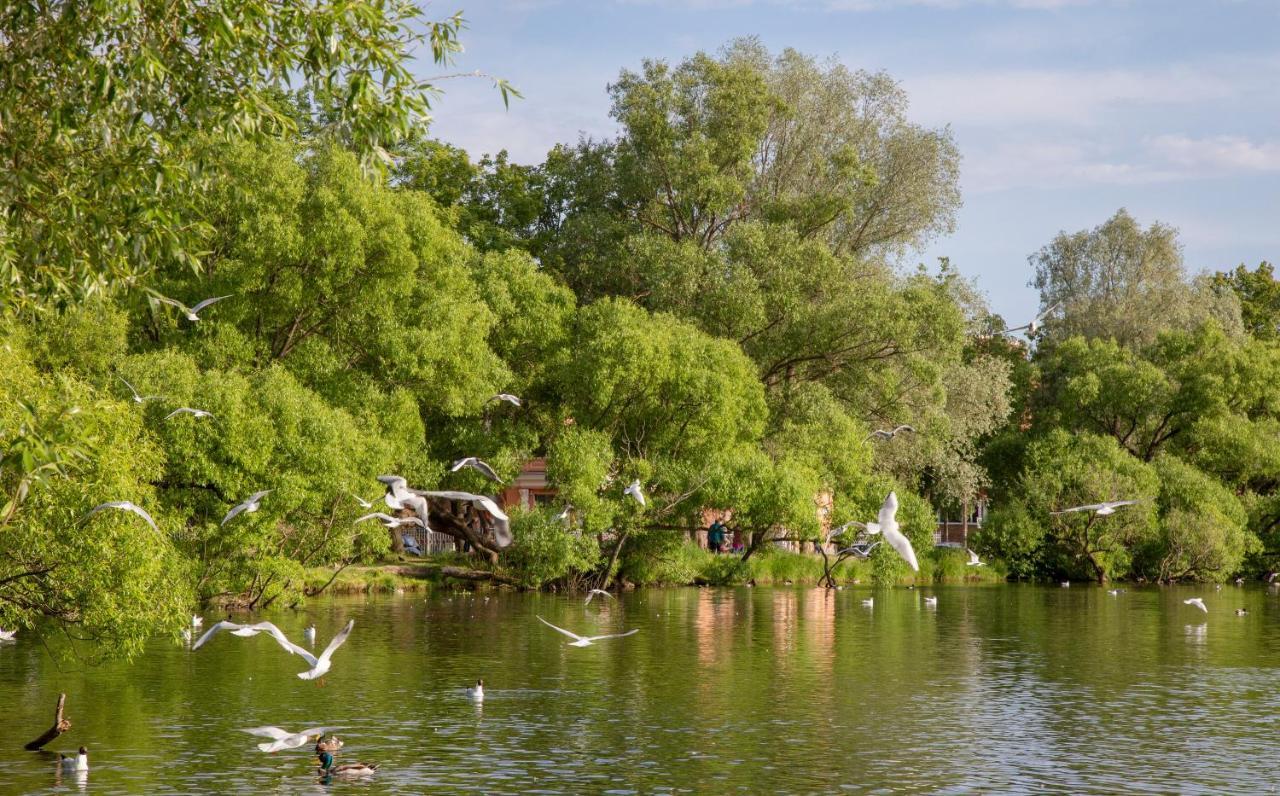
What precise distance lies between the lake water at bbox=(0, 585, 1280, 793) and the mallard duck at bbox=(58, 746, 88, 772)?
0.17m

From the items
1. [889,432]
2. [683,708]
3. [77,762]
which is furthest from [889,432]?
[77,762]

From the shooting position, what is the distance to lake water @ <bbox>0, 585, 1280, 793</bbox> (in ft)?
72.2

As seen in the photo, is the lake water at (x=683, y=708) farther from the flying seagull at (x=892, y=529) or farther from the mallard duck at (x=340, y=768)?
the flying seagull at (x=892, y=529)

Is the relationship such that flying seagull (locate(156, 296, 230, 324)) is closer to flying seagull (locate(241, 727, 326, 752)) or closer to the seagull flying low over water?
flying seagull (locate(241, 727, 326, 752))

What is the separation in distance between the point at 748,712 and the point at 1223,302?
7048cm

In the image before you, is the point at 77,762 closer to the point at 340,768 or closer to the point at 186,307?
the point at 340,768

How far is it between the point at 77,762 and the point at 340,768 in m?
3.70

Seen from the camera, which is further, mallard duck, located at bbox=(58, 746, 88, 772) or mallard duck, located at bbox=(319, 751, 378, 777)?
mallard duck, located at bbox=(319, 751, 378, 777)

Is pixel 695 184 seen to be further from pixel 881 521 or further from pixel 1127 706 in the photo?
pixel 881 521

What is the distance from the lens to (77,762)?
21.2m

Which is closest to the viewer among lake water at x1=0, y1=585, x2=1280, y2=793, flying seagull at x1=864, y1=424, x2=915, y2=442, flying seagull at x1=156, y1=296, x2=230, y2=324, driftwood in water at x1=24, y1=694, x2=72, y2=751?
flying seagull at x1=156, y1=296, x2=230, y2=324

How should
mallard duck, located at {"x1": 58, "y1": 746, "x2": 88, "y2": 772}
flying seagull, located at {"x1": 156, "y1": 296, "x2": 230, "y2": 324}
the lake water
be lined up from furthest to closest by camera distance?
the lake water → mallard duck, located at {"x1": 58, "y1": 746, "x2": 88, "y2": 772} → flying seagull, located at {"x1": 156, "y1": 296, "x2": 230, "y2": 324}

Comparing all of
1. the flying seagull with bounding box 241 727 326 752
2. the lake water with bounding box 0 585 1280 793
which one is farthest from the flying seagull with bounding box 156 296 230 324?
the lake water with bounding box 0 585 1280 793

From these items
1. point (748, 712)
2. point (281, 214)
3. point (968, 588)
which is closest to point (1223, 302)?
point (968, 588)
